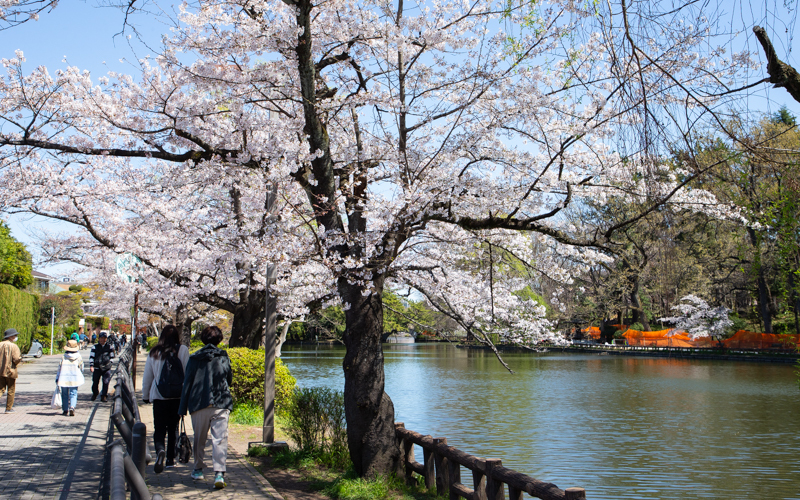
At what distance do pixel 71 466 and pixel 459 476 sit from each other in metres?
4.84

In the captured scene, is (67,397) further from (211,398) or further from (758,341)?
(758,341)

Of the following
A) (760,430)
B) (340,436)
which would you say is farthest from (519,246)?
(760,430)

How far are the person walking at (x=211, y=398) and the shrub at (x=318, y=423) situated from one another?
2.08 meters

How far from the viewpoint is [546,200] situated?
8828mm

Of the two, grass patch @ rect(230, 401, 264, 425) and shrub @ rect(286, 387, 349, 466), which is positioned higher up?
shrub @ rect(286, 387, 349, 466)

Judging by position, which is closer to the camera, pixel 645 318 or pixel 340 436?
pixel 340 436

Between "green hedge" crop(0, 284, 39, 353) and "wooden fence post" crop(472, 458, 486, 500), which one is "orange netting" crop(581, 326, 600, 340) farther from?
"wooden fence post" crop(472, 458, 486, 500)

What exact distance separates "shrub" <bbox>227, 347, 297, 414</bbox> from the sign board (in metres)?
2.72

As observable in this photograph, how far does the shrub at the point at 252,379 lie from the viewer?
11.7m

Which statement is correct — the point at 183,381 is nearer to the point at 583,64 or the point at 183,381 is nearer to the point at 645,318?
the point at 583,64

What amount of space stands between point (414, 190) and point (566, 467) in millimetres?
7129

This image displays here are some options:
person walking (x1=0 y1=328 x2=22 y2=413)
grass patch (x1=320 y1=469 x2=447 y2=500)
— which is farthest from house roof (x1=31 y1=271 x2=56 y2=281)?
grass patch (x1=320 y1=469 x2=447 y2=500)

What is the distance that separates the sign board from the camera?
1177cm

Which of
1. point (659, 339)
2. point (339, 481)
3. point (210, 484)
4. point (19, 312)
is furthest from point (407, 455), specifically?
point (659, 339)
